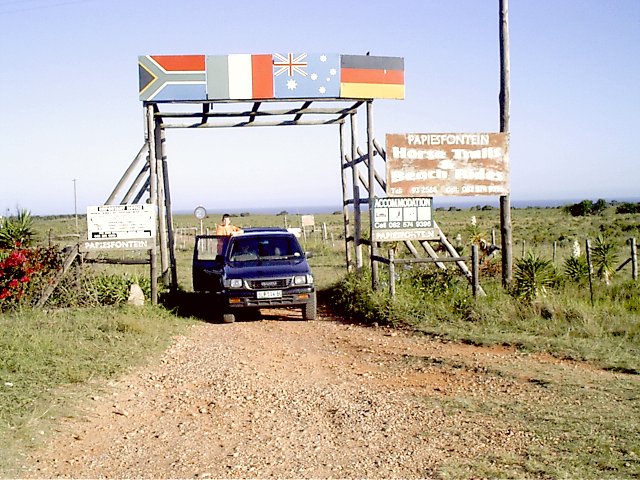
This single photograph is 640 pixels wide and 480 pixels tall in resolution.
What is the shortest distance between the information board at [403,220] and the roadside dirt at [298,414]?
365 cm

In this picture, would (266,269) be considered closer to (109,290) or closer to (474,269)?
(109,290)

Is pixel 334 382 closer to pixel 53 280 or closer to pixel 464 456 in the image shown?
pixel 464 456

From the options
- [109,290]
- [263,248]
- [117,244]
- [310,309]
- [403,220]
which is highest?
[403,220]

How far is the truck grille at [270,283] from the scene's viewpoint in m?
13.0

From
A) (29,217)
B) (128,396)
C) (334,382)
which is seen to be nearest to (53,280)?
(29,217)

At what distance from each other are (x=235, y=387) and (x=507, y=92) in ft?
29.0

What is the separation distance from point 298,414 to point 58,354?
378 cm

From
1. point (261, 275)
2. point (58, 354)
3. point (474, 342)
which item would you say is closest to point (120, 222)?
point (261, 275)

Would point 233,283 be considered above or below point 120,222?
below

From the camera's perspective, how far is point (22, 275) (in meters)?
12.4

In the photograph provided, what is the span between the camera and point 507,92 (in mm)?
13867

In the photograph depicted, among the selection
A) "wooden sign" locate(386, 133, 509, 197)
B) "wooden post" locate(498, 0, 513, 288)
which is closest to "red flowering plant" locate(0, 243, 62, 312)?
"wooden sign" locate(386, 133, 509, 197)

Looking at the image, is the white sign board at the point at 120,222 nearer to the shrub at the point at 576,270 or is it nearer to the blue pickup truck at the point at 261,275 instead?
the blue pickup truck at the point at 261,275

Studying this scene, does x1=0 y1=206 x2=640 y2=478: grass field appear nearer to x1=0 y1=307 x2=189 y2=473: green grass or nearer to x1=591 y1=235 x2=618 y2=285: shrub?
x1=0 y1=307 x2=189 y2=473: green grass
